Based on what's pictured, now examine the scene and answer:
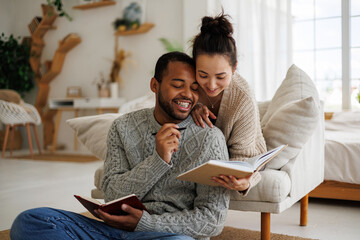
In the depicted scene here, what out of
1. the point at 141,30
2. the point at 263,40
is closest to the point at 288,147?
the point at 263,40

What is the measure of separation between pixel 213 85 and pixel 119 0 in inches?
189

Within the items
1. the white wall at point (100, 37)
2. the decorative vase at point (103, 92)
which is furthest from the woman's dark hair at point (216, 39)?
the decorative vase at point (103, 92)

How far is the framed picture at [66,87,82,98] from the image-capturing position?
6.19m

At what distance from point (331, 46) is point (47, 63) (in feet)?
14.6

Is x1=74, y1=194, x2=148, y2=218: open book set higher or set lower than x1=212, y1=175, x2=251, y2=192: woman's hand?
lower

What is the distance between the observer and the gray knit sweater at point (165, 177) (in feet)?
4.18

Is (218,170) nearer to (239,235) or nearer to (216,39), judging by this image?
(216,39)

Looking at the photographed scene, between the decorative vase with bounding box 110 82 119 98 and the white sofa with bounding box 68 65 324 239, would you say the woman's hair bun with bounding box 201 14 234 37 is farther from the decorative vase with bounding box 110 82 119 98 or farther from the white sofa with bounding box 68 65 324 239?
the decorative vase with bounding box 110 82 119 98

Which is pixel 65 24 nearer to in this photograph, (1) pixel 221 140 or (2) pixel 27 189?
(2) pixel 27 189

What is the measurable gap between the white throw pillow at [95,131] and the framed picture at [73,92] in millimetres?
4056

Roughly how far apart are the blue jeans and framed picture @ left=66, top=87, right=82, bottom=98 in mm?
5020

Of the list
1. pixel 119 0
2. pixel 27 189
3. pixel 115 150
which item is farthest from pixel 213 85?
pixel 119 0

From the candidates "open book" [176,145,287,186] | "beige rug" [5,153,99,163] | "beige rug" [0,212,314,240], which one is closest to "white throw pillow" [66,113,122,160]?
"beige rug" [0,212,314,240]

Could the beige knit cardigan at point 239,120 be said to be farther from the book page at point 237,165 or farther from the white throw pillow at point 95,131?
the white throw pillow at point 95,131
